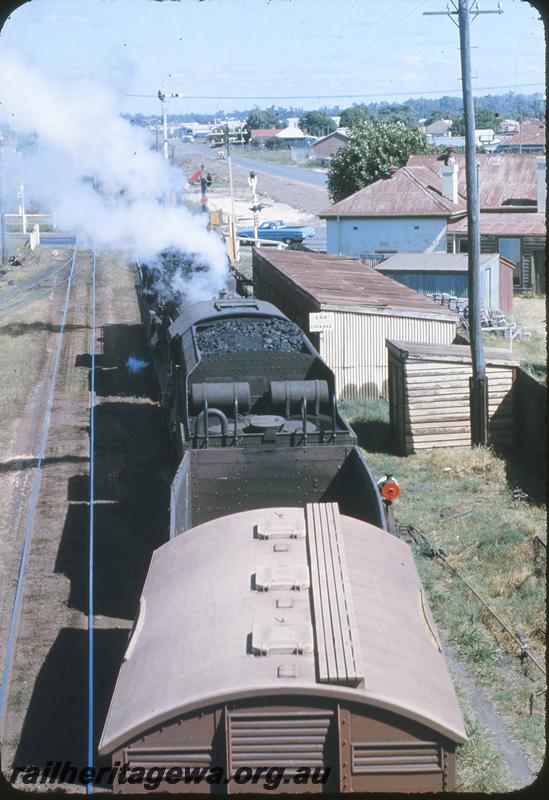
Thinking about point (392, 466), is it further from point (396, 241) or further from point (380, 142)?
point (380, 142)

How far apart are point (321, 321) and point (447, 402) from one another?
483 cm

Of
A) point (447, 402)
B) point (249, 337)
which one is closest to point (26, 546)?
point (249, 337)

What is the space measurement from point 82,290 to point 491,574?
30.7 meters

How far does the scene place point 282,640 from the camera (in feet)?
21.5

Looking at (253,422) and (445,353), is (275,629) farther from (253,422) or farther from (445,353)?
(445,353)

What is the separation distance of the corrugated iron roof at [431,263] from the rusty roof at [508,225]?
20.1 feet

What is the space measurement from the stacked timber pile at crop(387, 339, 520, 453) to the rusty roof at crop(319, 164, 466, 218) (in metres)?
25.2

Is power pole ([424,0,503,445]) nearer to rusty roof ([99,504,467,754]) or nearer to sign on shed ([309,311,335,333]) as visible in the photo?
sign on shed ([309,311,335,333])

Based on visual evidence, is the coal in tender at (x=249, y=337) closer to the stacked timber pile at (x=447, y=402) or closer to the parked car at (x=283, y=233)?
the stacked timber pile at (x=447, y=402)

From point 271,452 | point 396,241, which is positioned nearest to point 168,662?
point 271,452

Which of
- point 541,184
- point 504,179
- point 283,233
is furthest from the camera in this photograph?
point 283,233

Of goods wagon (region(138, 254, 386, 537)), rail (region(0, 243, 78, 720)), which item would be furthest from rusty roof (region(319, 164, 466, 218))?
goods wagon (region(138, 254, 386, 537))

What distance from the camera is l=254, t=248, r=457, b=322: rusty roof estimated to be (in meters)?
24.3

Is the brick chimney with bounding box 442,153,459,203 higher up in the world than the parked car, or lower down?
higher up
